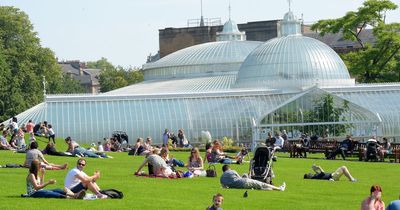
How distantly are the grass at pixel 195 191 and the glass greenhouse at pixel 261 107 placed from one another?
30.8 metres

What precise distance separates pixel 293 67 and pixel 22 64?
124ft

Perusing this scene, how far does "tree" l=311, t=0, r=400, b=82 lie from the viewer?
97500mm

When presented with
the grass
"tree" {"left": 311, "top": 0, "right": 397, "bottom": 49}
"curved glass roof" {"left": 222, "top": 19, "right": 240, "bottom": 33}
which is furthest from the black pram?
"curved glass roof" {"left": 222, "top": 19, "right": 240, "bottom": 33}

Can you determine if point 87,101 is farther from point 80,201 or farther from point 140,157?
point 80,201

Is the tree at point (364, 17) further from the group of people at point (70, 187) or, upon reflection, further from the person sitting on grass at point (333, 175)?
the group of people at point (70, 187)

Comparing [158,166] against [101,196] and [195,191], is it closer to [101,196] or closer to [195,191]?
[195,191]

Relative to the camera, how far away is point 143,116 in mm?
79625

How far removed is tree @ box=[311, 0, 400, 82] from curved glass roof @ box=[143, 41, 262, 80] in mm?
10493

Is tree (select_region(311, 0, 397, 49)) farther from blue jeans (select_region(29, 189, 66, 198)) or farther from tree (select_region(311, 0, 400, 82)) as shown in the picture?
blue jeans (select_region(29, 189, 66, 198))

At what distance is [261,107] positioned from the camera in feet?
269

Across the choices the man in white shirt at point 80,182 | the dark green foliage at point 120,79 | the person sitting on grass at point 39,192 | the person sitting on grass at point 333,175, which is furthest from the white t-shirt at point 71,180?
the dark green foliage at point 120,79

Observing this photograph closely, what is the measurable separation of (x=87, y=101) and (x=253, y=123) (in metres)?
13.1

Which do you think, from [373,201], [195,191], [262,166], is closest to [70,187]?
[195,191]

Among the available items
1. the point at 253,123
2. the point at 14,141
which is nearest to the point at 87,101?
the point at 253,123
